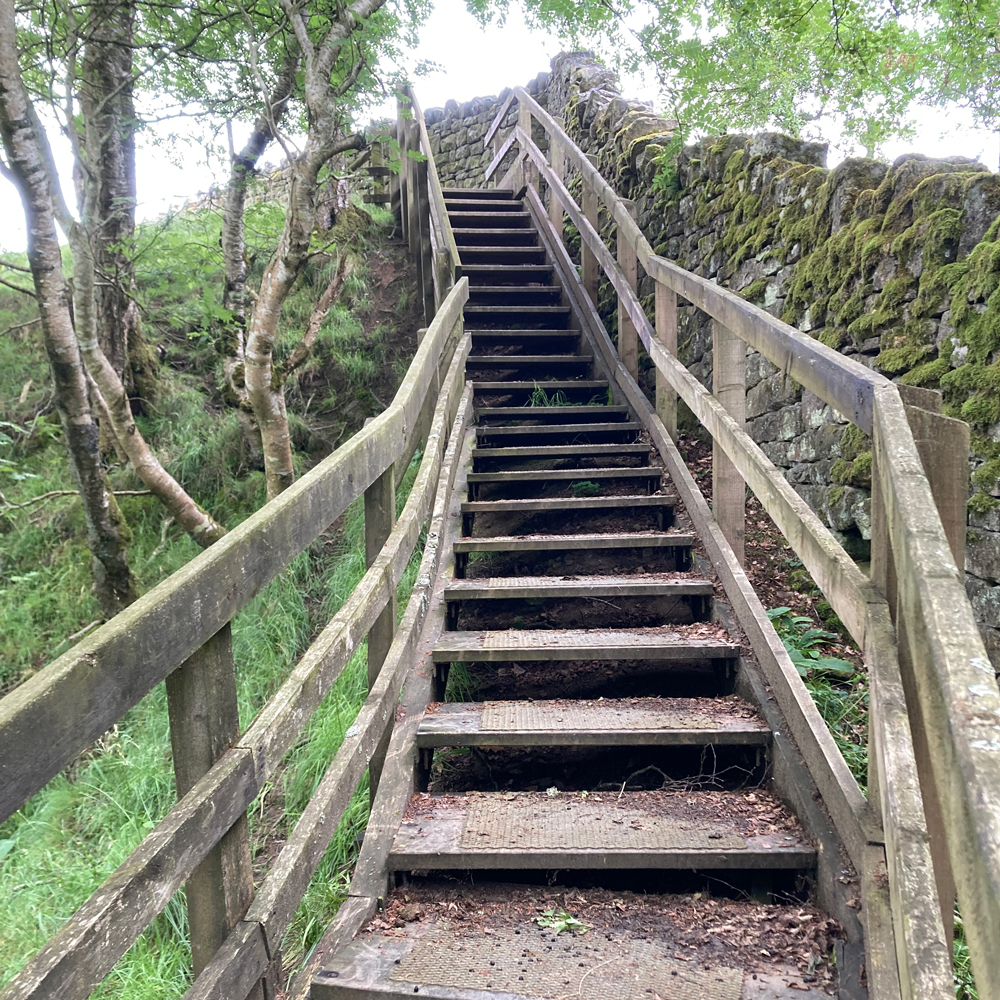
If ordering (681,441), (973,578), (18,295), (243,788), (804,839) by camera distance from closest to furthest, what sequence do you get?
(243,788) < (804,839) < (973,578) < (681,441) < (18,295)

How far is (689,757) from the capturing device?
91.4 inches

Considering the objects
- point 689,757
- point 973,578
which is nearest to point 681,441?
point 973,578

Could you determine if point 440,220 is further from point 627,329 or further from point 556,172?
point 627,329

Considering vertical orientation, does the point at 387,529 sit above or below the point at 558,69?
below

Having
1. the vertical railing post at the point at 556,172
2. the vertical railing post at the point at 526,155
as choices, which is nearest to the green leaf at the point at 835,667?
the vertical railing post at the point at 556,172

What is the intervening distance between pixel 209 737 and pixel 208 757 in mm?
33

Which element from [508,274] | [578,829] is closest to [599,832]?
[578,829]

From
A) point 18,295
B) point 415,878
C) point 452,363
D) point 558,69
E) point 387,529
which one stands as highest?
point 558,69

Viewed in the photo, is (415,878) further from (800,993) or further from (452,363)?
(452,363)

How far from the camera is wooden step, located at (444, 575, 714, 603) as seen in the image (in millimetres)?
2787

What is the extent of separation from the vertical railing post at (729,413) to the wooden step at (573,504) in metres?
0.45

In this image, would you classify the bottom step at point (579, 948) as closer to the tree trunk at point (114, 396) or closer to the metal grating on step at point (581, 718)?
the metal grating on step at point (581, 718)

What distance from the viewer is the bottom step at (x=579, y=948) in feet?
4.80

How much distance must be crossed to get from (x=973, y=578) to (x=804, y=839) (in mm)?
1221
